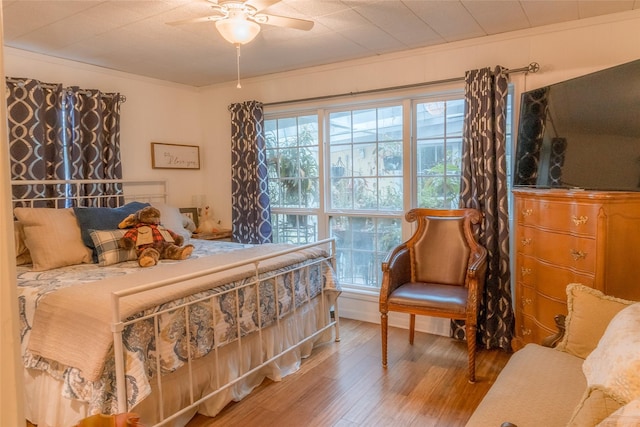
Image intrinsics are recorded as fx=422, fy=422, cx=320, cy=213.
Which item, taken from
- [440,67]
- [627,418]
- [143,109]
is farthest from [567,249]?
[143,109]

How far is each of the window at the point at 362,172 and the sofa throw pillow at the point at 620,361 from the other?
6.86ft

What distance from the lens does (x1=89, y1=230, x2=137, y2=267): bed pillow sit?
269cm

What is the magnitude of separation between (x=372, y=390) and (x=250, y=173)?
2307 millimetres

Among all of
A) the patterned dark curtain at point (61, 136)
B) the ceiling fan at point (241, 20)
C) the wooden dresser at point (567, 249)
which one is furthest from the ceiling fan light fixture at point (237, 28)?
the wooden dresser at point (567, 249)

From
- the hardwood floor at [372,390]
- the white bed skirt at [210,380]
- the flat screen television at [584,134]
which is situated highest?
the flat screen television at [584,134]

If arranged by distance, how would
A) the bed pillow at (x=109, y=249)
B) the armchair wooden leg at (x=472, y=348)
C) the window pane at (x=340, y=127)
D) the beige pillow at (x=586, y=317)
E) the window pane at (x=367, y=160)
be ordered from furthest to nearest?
the window pane at (x=340, y=127) < the window pane at (x=367, y=160) < the bed pillow at (x=109, y=249) < the armchair wooden leg at (x=472, y=348) < the beige pillow at (x=586, y=317)

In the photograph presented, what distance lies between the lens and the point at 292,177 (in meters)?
4.14

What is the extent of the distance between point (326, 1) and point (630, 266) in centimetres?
213

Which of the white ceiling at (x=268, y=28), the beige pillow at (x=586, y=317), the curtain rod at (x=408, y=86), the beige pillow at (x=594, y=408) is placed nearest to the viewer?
the beige pillow at (x=594, y=408)

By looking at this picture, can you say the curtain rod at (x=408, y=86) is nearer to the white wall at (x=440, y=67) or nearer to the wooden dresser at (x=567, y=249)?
the white wall at (x=440, y=67)

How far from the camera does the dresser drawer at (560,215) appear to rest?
6.87 ft

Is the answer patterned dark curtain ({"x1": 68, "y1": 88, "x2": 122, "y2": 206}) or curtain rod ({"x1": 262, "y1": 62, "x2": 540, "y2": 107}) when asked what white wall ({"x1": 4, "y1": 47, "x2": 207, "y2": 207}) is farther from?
curtain rod ({"x1": 262, "y1": 62, "x2": 540, "y2": 107})

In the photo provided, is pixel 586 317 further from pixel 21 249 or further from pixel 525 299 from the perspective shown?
pixel 21 249

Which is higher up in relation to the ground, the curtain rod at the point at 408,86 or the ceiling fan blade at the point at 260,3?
the ceiling fan blade at the point at 260,3
